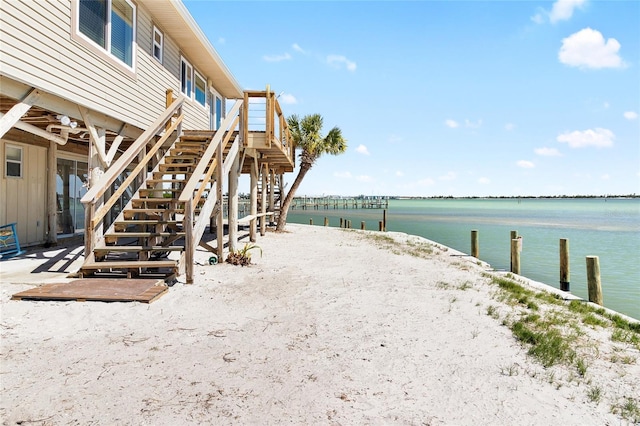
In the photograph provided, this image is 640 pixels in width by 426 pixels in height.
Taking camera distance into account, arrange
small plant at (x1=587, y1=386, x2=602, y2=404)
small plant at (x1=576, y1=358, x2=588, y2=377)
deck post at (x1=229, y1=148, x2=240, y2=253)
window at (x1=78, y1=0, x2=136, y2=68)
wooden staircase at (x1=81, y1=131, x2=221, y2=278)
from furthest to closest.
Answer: deck post at (x1=229, y1=148, x2=240, y2=253) → window at (x1=78, y1=0, x2=136, y2=68) → wooden staircase at (x1=81, y1=131, x2=221, y2=278) → small plant at (x1=576, y1=358, x2=588, y2=377) → small plant at (x1=587, y1=386, x2=602, y2=404)

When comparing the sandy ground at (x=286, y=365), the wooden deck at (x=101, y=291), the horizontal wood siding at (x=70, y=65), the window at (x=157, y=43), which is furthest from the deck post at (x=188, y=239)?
the window at (x=157, y=43)

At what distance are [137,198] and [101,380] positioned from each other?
5.41 metres

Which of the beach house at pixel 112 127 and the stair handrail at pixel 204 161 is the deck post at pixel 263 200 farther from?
the stair handrail at pixel 204 161

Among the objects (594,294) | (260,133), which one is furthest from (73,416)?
(594,294)

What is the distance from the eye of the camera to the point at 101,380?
3.41m

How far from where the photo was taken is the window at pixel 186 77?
41.0 ft

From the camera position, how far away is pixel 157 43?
10.5 m

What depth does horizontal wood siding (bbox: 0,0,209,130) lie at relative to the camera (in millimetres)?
5910

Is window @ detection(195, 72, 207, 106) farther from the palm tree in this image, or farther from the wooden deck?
the wooden deck

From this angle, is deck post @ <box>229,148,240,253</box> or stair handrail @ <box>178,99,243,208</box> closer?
stair handrail @ <box>178,99,243,208</box>

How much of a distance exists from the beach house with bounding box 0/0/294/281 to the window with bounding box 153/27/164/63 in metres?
0.03

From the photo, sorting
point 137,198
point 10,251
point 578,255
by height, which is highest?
point 137,198

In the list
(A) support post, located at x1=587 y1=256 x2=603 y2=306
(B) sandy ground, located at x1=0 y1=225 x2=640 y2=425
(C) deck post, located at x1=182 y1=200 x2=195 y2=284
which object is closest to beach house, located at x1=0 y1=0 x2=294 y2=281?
(C) deck post, located at x1=182 y1=200 x2=195 y2=284

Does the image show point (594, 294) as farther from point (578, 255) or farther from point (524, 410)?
point (578, 255)
